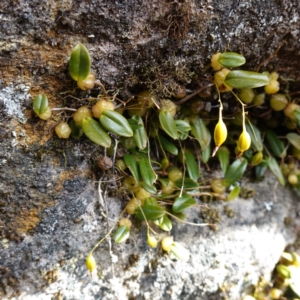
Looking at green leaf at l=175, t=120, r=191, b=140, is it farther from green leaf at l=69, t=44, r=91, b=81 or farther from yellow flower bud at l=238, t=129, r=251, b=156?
green leaf at l=69, t=44, r=91, b=81

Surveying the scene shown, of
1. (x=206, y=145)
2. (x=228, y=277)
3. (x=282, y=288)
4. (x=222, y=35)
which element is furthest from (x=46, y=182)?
(x=282, y=288)

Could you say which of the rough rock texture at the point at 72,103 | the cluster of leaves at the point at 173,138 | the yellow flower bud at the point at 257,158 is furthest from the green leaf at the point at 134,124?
the yellow flower bud at the point at 257,158

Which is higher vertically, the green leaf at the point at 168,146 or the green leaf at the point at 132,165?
the green leaf at the point at 168,146

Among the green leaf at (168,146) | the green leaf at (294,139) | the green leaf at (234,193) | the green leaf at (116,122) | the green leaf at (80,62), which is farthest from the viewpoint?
the green leaf at (294,139)

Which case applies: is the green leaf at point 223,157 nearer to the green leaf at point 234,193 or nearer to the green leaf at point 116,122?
the green leaf at point 234,193

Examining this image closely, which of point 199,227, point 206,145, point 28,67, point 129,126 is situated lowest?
point 199,227

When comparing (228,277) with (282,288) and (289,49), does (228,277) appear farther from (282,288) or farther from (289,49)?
(289,49)

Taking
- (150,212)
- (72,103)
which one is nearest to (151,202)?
(150,212)
